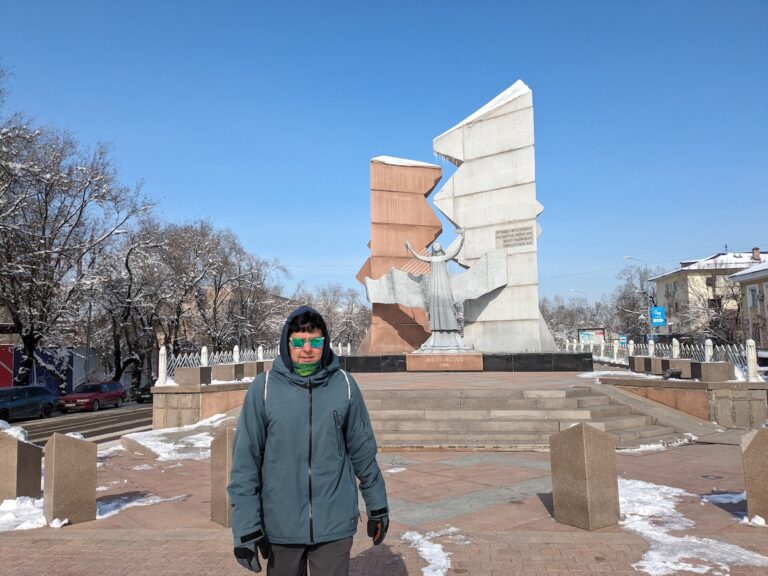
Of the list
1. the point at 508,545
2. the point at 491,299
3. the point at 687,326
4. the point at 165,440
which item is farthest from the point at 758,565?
the point at 687,326

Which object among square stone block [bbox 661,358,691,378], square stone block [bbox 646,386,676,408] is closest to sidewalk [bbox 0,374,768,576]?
square stone block [bbox 646,386,676,408]

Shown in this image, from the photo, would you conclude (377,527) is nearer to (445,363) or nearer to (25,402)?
(445,363)

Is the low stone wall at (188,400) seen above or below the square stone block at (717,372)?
below

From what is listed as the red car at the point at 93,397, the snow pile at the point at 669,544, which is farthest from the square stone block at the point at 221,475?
the red car at the point at 93,397

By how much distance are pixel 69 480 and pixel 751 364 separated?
12.6 metres

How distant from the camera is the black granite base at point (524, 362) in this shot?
64.8 feet

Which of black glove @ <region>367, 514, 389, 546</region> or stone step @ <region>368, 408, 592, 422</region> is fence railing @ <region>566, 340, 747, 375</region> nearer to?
stone step @ <region>368, 408, 592, 422</region>

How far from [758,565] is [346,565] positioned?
139 inches

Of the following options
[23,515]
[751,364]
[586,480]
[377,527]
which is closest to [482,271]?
[751,364]

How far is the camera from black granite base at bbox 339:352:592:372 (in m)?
19.8

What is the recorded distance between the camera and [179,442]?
37.0 ft

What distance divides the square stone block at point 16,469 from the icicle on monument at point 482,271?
15332 millimetres

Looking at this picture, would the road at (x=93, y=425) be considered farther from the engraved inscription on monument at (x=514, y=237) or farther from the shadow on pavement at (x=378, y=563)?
the engraved inscription on monument at (x=514, y=237)

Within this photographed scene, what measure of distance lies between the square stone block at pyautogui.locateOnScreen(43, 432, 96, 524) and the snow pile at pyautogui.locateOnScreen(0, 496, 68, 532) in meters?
0.10
